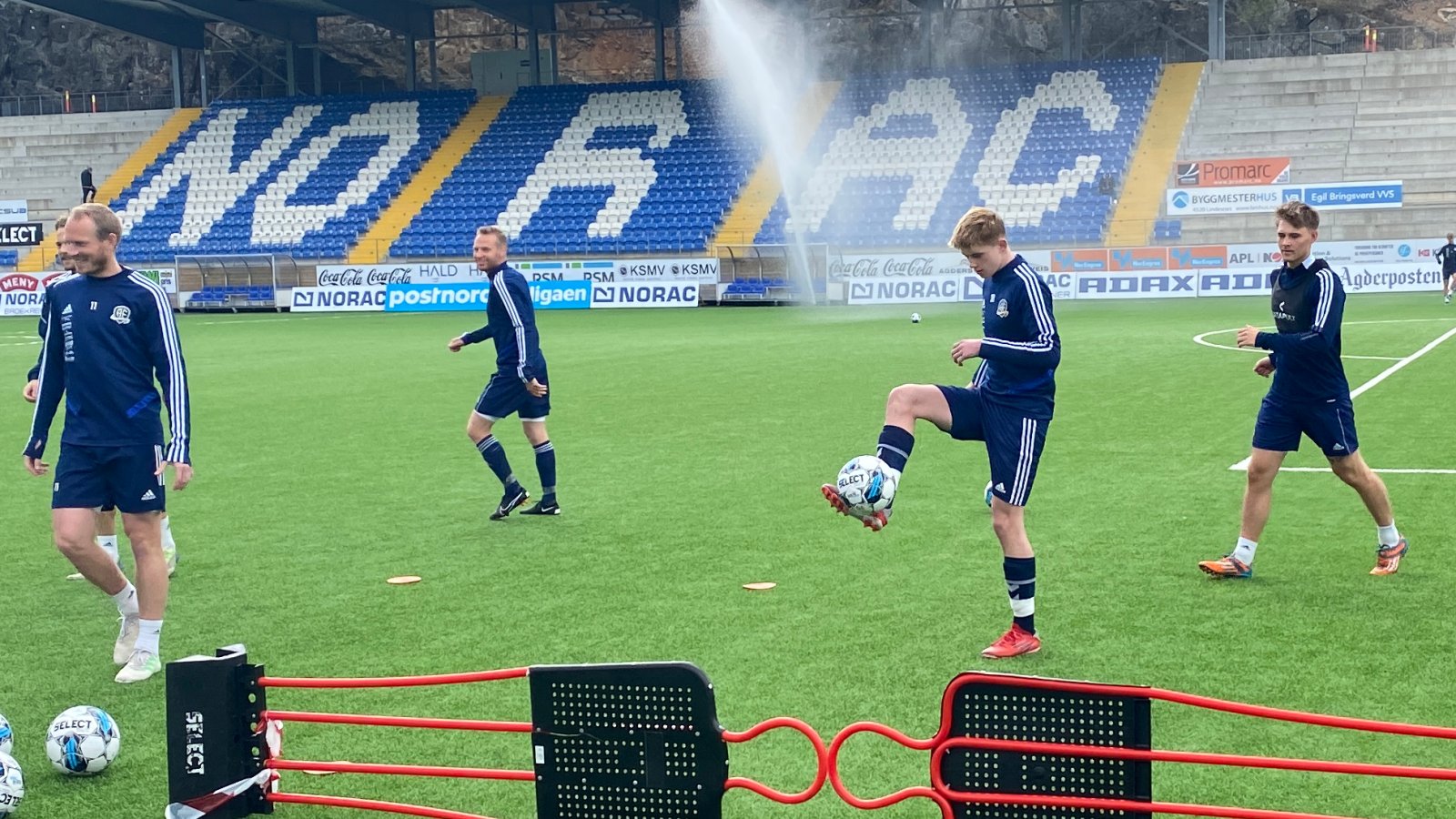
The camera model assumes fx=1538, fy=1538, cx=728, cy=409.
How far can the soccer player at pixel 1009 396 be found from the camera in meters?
6.75

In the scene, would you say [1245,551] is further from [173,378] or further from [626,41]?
[626,41]

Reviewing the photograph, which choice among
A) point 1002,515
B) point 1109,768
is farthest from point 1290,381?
point 1109,768

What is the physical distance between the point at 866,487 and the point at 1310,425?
3353 millimetres

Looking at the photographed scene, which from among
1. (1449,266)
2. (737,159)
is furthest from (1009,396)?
(737,159)

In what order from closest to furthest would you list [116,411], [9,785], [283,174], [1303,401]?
[9,785], [116,411], [1303,401], [283,174]

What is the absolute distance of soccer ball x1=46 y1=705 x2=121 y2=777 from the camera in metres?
5.52

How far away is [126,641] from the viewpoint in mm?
7305

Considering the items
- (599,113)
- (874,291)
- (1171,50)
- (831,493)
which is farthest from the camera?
(1171,50)

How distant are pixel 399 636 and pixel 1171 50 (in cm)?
5095

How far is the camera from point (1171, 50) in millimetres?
53594

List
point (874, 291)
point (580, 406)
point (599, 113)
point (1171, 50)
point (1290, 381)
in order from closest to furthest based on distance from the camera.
→ 1. point (1290, 381)
2. point (580, 406)
3. point (874, 291)
4. point (599, 113)
5. point (1171, 50)

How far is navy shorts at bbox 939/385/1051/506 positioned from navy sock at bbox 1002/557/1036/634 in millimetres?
269

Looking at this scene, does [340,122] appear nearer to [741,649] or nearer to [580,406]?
[580,406]

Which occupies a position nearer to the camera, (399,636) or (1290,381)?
(399,636)
